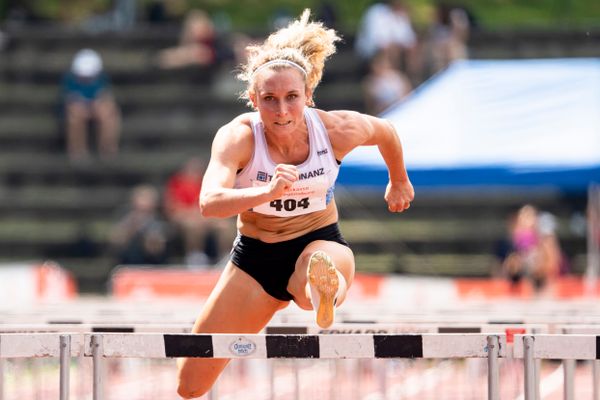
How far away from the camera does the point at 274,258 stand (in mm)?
6465

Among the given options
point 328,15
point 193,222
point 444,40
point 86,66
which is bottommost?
point 193,222

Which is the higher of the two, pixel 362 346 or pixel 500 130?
pixel 500 130

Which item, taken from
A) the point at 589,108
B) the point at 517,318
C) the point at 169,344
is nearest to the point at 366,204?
the point at 589,108

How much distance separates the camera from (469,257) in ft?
67.1

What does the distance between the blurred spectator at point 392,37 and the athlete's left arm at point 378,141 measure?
15.5 metres

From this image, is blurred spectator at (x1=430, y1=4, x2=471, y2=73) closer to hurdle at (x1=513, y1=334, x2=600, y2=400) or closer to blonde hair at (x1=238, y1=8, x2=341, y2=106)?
blonde hair at (x1=238, y1=8, x2=341, y2=106)

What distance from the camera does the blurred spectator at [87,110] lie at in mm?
21906

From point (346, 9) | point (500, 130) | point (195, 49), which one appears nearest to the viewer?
point (500, 130)

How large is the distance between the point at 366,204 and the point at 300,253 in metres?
14.9

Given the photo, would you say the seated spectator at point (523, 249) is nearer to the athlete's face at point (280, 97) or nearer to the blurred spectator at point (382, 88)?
the blurred spectator at point (382, 88)

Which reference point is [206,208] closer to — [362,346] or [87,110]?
[362,346]

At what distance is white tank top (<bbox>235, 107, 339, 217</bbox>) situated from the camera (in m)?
6.24

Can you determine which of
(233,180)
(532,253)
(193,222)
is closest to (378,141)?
(233,180)

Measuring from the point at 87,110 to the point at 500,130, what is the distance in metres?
8.85
